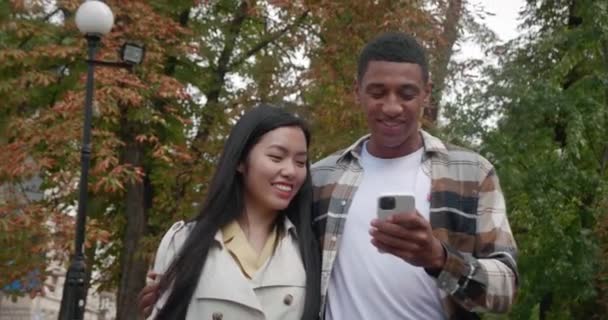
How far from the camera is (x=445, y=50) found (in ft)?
41.5

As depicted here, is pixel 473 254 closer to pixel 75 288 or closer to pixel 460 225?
pixel 460 225

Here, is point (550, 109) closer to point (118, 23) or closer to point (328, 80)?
point (328, 80)

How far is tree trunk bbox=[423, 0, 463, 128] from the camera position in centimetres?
1246

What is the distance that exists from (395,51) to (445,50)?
31.2ft

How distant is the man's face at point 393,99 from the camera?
3.27 m

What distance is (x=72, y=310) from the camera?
35.5 ft

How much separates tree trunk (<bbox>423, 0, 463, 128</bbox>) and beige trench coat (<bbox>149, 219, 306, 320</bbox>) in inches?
351

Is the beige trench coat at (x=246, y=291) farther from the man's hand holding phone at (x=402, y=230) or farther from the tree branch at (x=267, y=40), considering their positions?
the tree branch at (x=267, y=40)

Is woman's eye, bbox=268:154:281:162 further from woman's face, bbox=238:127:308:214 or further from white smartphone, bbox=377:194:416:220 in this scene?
white smartphone, bbox=377:194:416:220

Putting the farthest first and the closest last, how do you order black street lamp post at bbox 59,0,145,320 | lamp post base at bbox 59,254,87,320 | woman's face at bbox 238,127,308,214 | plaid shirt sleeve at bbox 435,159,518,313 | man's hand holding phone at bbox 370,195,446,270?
lamp post base at bbox 59,254,87,320 < black street lamp post at bbox 59,0,145,320 < woman's face at bbox 238,127,308,214 < plaid shirt sleeve at bbox 435,159,518,313 < man's hand holding phone at bbox 370,195,446,270

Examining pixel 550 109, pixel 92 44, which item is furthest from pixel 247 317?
pixel 550 109

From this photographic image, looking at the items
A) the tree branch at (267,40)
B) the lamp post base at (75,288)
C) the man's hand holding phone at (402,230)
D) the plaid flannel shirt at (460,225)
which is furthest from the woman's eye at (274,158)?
the tree branch at (267,40)

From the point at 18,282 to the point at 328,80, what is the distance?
426cm

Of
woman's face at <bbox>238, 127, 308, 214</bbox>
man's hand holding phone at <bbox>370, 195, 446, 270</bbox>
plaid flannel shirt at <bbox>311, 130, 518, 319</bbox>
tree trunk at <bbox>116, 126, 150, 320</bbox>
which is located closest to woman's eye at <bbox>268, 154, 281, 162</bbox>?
woman's face at <bbox>238, 127, 308, 214</bbox>
